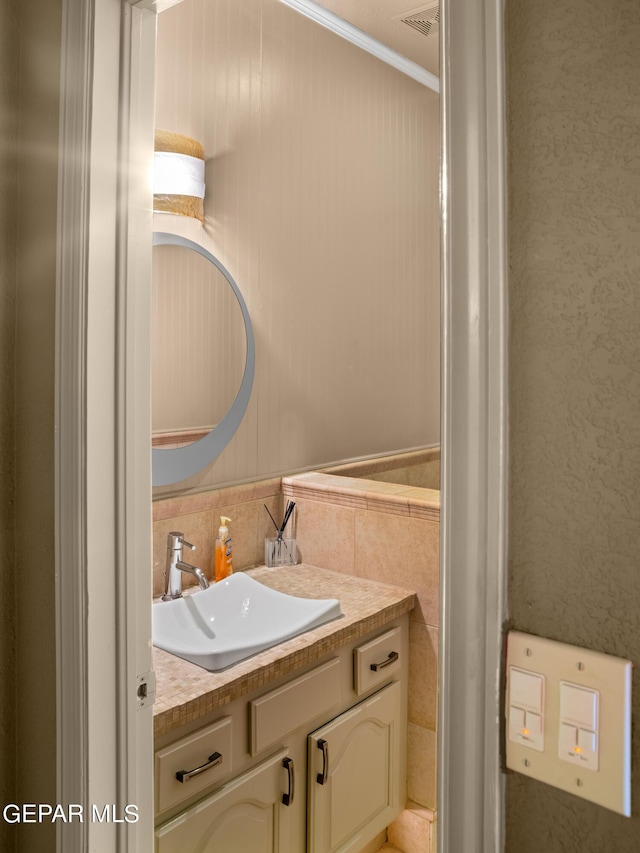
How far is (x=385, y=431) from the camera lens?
2777mm

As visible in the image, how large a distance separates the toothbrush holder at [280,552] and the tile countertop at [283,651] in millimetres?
30

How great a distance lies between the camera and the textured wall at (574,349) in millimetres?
527

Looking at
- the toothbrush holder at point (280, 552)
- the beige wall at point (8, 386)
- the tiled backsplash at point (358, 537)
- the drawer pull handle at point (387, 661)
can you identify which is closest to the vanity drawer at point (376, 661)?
the drawer pull handle at point (387, 661)

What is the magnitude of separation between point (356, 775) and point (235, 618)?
0.59 metres

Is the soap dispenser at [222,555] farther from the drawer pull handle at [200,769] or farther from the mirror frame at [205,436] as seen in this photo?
the drawer pull handle at [200,769]

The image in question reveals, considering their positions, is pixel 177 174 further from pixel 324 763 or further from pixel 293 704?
pixel 324 763

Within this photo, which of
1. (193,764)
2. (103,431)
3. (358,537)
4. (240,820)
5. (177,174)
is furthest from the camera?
(358,537)

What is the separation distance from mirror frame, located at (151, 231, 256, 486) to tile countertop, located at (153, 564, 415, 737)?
1.42 ft

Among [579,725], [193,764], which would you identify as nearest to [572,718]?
[579,725]

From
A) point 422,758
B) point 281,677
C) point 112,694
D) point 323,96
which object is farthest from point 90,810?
point 323,96

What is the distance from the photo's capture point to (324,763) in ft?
5.85

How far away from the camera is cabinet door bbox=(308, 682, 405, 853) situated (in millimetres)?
1787

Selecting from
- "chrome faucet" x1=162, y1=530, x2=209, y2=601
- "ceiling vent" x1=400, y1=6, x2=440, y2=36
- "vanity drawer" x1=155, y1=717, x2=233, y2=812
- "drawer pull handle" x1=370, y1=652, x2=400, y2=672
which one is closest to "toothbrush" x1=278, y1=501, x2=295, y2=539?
"chrome faucet" x1=162, y1=530, x2=209, y2=601

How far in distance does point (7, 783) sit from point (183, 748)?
395 millimetres
